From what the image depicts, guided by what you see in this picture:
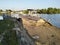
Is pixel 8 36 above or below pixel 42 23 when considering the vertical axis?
above

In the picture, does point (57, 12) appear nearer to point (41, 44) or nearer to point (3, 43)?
point (41, 44)

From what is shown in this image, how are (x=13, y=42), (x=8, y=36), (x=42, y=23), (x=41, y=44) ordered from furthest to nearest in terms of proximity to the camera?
(x=42, y=23) → (x=41, y=44) → (x=8, y=36) → (x=13, y=42)

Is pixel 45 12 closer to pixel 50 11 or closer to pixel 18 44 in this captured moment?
pixel 50 11

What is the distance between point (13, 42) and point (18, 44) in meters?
0.27

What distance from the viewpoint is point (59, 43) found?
24.0 m

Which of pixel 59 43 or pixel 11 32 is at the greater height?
pixel 11 32

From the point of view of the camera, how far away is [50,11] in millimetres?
167625

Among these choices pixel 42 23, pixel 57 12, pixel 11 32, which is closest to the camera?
pixel 11 32

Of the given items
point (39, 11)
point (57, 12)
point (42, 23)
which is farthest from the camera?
point (57, 12)

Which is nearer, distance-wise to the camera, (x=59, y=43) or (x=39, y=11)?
(x=59, y=43)

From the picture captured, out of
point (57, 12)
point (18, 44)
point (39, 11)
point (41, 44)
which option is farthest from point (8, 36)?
point (57, 12)

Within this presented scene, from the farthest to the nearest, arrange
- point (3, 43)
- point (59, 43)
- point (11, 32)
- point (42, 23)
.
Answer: point (42, 23) → point (59, 43) → point (11, 32) → point (3, 43)

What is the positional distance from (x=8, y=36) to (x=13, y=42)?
662mm

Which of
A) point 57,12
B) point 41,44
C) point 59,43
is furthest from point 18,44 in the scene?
point 57,12
